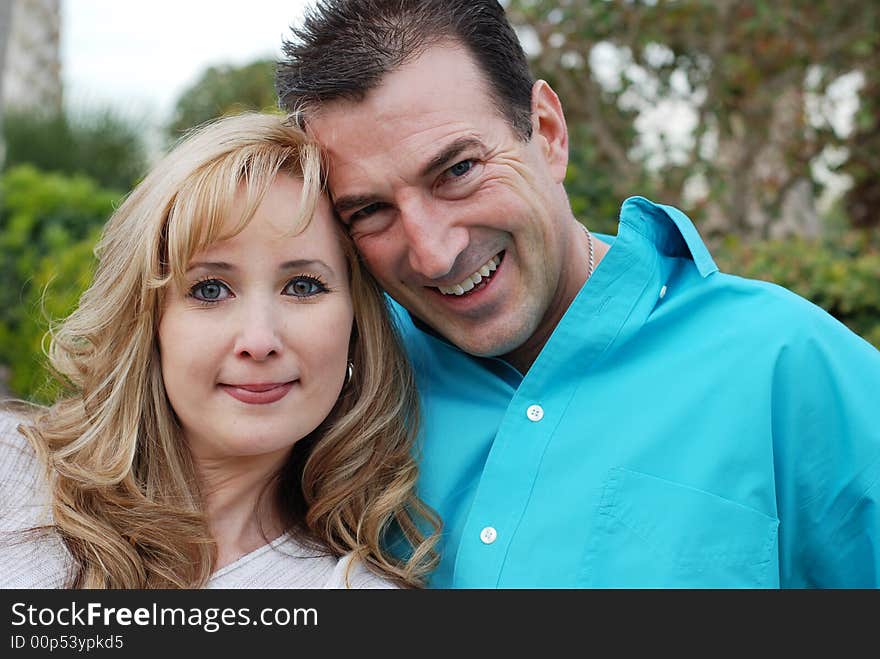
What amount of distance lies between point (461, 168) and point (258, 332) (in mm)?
688

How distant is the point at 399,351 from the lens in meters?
2.89

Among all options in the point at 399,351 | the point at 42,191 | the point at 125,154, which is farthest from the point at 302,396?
the point at 125,154

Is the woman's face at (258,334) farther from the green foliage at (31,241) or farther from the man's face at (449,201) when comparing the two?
the green foliage at (31,241)

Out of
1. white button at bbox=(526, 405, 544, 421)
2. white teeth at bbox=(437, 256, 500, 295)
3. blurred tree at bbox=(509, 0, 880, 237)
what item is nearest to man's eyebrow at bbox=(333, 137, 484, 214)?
white teeth at bbox=(437, 256, 500, 295)

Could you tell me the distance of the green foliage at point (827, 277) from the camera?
4031 mm

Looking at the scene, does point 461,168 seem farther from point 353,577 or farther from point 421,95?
point 353,577

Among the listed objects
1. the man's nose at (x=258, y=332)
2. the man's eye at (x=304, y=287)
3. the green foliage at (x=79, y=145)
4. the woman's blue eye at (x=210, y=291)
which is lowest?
the man's nose at (x=258, y=332)

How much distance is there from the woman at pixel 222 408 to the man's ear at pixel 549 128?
63cm

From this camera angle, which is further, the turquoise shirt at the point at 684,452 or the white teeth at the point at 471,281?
the white teeth at the point at 471,281

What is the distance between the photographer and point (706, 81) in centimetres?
600

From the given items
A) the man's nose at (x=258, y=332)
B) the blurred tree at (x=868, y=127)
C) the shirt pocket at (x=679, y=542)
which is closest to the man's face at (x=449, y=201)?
the man's nose at (x=258, y=332)

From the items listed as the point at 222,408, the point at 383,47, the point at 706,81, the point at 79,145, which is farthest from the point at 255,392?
the point at 79,145
